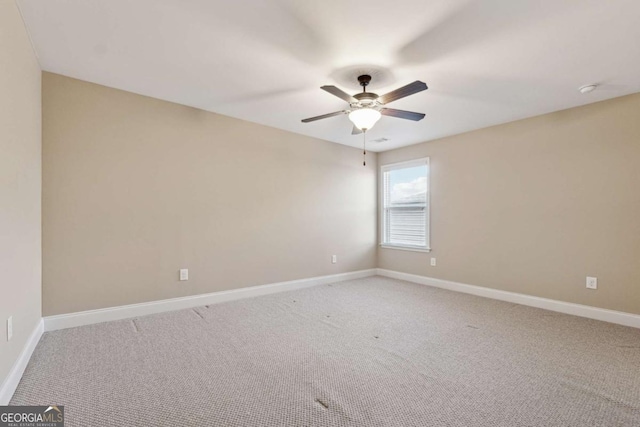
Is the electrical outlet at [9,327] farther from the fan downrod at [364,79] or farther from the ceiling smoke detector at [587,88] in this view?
the ceiling smoke detector at [587,88]

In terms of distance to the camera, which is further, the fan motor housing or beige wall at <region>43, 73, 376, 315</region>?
beige wall at <region>43, 73, 376, 315</region>

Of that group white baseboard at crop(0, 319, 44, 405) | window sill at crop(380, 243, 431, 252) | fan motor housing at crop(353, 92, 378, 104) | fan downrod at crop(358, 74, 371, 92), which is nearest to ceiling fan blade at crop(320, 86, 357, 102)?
fan motor housing at crop(353, 92, 378, 104)

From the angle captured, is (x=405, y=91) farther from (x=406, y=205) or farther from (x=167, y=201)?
(x=406, y=205)

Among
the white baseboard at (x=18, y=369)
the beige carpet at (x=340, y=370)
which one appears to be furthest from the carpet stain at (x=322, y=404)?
the white baseboard at (x=18, y=369)

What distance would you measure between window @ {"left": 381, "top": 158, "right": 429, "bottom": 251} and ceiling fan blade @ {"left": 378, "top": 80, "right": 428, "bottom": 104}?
8.90 ft

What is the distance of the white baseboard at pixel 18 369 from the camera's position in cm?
170

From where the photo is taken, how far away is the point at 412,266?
16.9 ft

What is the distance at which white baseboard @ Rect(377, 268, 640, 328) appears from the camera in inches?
124

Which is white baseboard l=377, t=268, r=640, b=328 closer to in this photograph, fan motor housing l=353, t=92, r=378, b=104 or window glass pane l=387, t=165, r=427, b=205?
window glass pane l=387, t=165, r=427, b=205

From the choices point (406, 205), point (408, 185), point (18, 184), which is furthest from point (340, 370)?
point (408, 185)

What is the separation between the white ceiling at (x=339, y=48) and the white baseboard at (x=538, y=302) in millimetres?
2299

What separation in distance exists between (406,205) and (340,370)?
3660mm

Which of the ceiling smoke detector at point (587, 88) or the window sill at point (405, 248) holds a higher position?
the ceiling smoke detector at point (587, 88)

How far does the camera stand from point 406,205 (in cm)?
530
